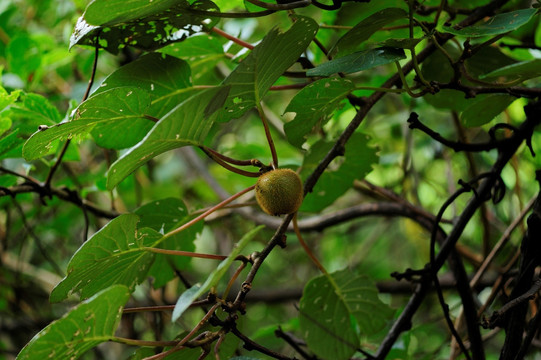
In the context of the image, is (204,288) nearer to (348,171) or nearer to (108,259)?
(108,259)

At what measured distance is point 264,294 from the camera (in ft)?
5.66

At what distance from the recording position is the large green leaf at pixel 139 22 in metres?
0.64

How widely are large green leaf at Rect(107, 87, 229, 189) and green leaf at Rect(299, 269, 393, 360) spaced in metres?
0.41

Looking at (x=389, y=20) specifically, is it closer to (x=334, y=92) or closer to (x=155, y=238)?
(x=334, y=92)

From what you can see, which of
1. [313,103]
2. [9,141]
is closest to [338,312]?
[313,103]

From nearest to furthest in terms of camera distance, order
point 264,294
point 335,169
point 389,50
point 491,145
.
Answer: point 389,50 < point 491,145 < point 335,169 < point 264,294

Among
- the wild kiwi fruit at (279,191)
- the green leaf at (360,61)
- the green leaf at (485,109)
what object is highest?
the green leaf at (360,61)

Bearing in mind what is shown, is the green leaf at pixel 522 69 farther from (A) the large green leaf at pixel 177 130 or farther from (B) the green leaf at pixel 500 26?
(A) the large green leaf at pixel 177 130

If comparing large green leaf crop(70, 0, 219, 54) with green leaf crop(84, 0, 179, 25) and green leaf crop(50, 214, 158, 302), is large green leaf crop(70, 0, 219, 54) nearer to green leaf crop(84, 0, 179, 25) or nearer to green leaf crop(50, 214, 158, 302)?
green leaf crop(84, 0, 179, 25)

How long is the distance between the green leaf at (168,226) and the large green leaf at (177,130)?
0.27 meters

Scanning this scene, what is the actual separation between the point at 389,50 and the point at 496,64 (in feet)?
1.31

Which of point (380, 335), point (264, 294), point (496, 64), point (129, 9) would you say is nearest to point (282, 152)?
point (264, 294)

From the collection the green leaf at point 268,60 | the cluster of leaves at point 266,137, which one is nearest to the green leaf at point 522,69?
the cluster of leaves at point 266,137

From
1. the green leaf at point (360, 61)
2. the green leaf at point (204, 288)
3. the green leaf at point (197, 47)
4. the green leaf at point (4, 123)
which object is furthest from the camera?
the green leaf at point (197, 47)
